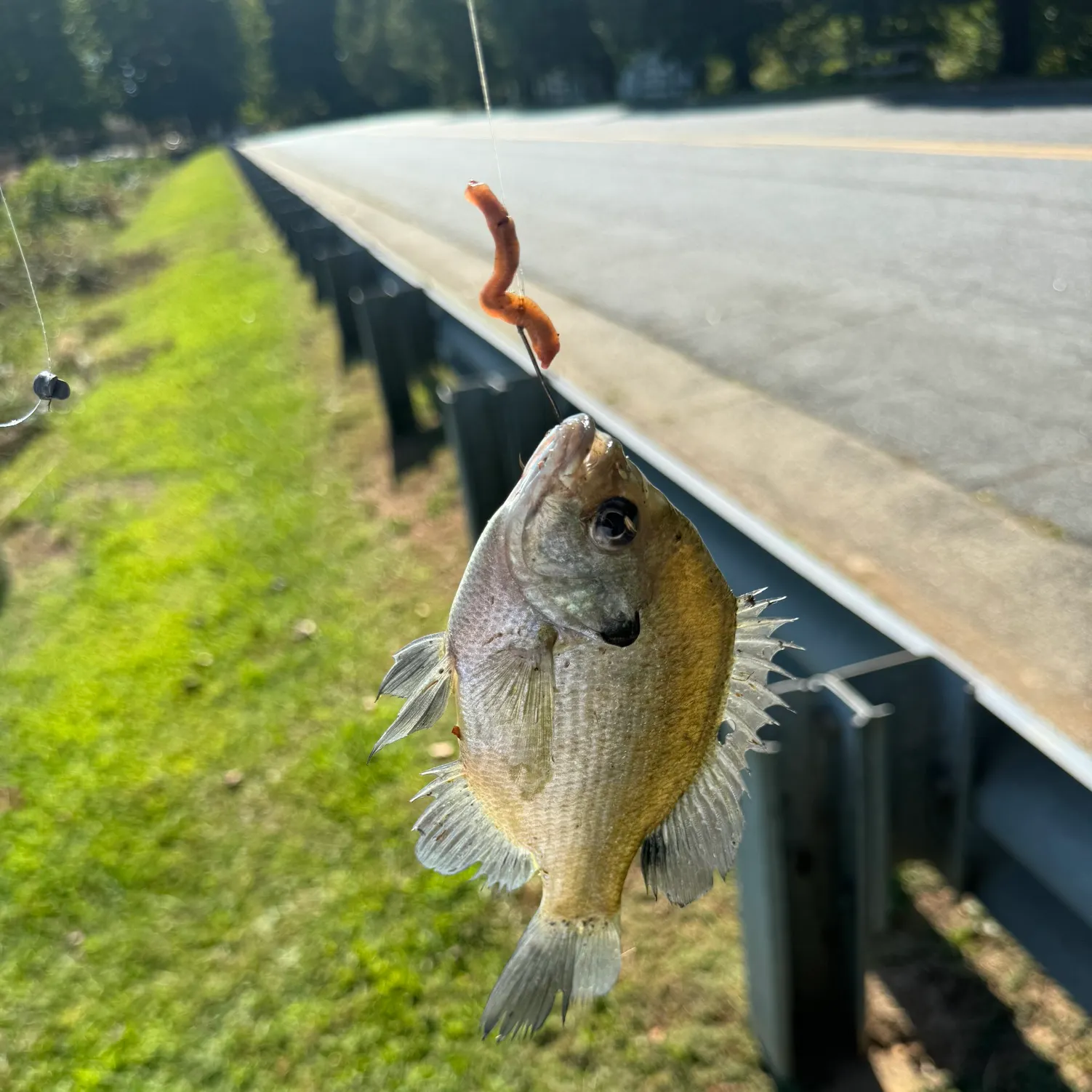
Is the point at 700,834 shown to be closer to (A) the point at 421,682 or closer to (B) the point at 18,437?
(A) the point at 421,682

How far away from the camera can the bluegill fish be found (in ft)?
4.30

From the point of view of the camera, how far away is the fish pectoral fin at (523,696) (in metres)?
1.33

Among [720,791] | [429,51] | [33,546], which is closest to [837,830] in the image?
[720,791]

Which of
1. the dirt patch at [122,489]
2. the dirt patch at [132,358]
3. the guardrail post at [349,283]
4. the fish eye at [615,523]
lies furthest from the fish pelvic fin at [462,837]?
the dirt patch at [132,358]

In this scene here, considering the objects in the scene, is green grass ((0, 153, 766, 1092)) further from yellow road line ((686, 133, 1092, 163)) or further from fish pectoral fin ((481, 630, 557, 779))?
yellow road line ((686, 133, 1092, 163))

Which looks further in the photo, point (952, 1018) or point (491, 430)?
point (491, 430)

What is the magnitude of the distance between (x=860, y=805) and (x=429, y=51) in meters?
42.7

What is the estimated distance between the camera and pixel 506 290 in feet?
3.31

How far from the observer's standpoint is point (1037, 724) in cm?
203

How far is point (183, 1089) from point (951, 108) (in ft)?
66.9

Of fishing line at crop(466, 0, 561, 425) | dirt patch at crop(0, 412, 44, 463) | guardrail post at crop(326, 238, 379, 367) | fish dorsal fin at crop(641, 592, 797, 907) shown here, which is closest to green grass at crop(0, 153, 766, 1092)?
guardrail post at crop(326, 238, 379, 367)

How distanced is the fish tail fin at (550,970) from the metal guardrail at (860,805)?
3.26 ft

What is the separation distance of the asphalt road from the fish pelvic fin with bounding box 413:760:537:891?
3.96 m

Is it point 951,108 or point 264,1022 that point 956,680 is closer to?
point 264,1022
